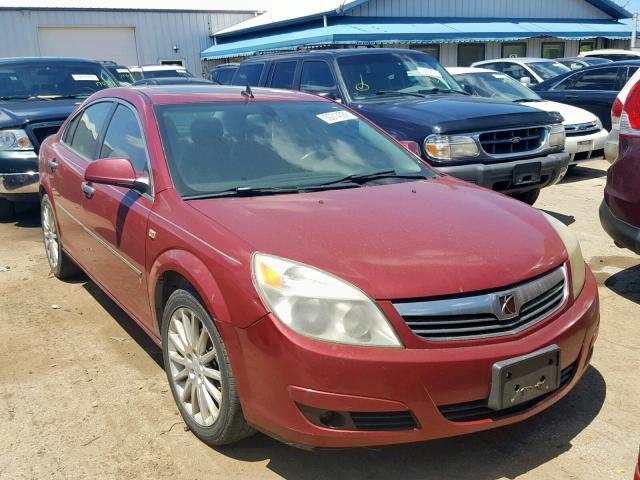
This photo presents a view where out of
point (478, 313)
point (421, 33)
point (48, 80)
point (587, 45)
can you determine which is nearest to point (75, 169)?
point (478, 313)

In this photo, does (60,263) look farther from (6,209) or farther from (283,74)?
(283,74)

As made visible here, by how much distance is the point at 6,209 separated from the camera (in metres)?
7.72

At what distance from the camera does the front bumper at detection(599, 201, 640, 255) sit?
408 cm

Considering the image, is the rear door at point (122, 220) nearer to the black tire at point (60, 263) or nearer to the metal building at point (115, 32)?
the black tire at point (60, 263)

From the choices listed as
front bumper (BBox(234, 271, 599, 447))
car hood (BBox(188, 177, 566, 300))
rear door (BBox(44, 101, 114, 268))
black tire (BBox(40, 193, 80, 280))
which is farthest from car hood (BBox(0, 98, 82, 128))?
front bumper (BBox(234, 271, 599, 447))

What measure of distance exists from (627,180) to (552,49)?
25679mm

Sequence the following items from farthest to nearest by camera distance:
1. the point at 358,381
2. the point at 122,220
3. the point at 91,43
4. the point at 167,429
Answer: the point at 91,43 → the point at 122,220 → the point at 167,429 → the point at 358,381

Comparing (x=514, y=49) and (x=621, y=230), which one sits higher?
(x=514, y=49)

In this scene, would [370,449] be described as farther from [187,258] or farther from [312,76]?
[312,76]

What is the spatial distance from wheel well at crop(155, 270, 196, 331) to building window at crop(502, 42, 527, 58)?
25.8m

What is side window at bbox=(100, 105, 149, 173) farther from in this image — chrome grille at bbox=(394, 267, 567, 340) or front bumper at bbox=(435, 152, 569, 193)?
front bumper at bbox=(435, 152, 569, 193)

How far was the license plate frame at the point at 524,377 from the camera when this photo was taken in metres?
2.47

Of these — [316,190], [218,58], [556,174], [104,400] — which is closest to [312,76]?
[556,174]

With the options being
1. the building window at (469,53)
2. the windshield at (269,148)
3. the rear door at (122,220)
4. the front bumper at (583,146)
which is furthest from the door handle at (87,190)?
the building window at (469,53)
